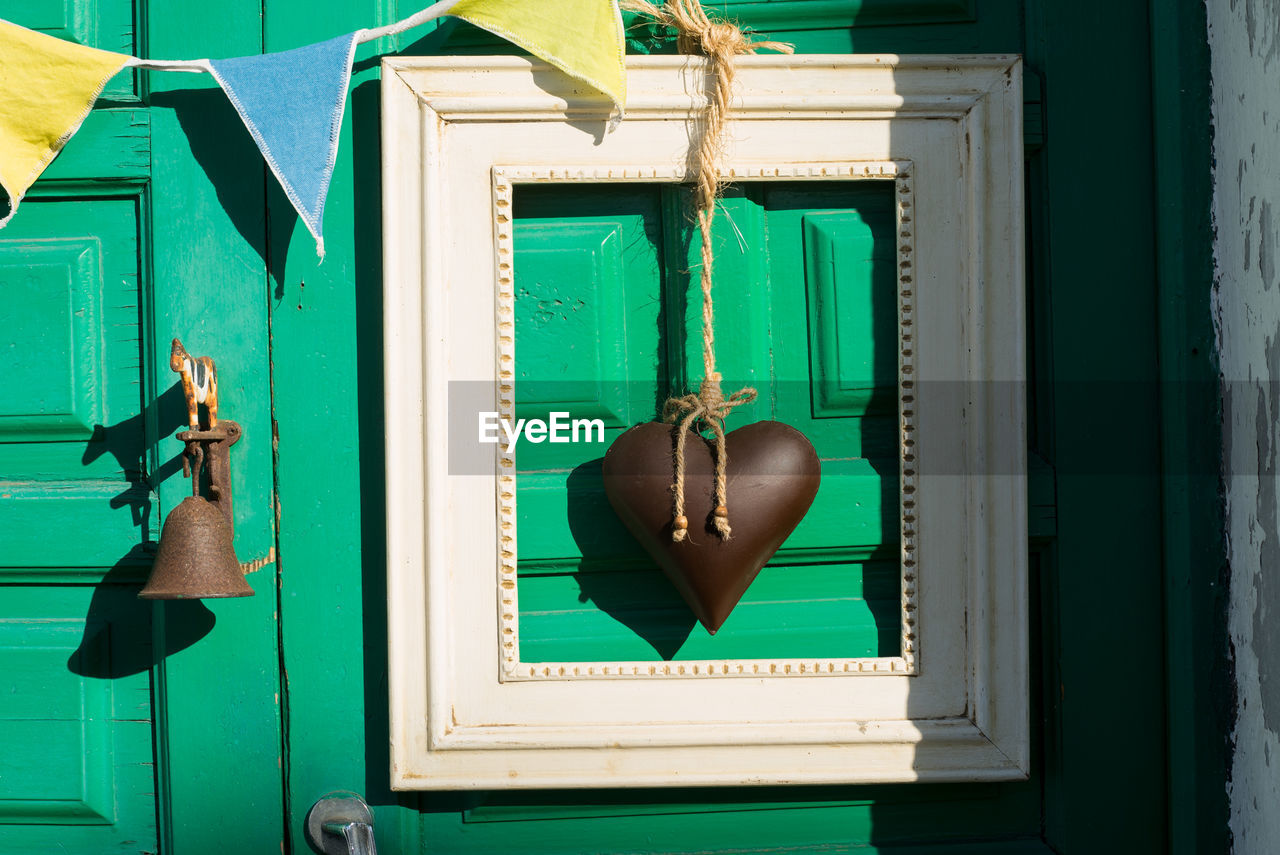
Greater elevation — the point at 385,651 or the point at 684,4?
the point at 684,4

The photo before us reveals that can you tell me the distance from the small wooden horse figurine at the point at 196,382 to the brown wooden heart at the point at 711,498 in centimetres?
47

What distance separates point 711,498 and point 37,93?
91 centimetres

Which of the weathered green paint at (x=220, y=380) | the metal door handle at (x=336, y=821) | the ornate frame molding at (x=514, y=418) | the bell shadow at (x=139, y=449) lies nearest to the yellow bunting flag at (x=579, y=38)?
the ornate frame molding at (x=514, y=418)

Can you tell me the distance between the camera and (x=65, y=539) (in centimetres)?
108

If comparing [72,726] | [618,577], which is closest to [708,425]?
[618,577]

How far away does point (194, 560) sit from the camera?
0.97m

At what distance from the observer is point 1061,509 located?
110 centimetres

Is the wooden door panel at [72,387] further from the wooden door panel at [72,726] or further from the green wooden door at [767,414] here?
the green wooden door at [767,414]

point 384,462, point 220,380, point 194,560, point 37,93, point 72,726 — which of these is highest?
point 37,93

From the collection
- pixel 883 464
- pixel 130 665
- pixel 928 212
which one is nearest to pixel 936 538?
pixel 883 464

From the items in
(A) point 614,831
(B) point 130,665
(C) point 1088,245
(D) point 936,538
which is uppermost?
(C) point 1088,245

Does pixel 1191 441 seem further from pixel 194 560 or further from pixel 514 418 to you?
pixel 194 560

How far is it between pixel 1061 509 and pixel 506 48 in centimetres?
89

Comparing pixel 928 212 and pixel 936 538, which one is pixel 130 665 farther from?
pixel 928 212
